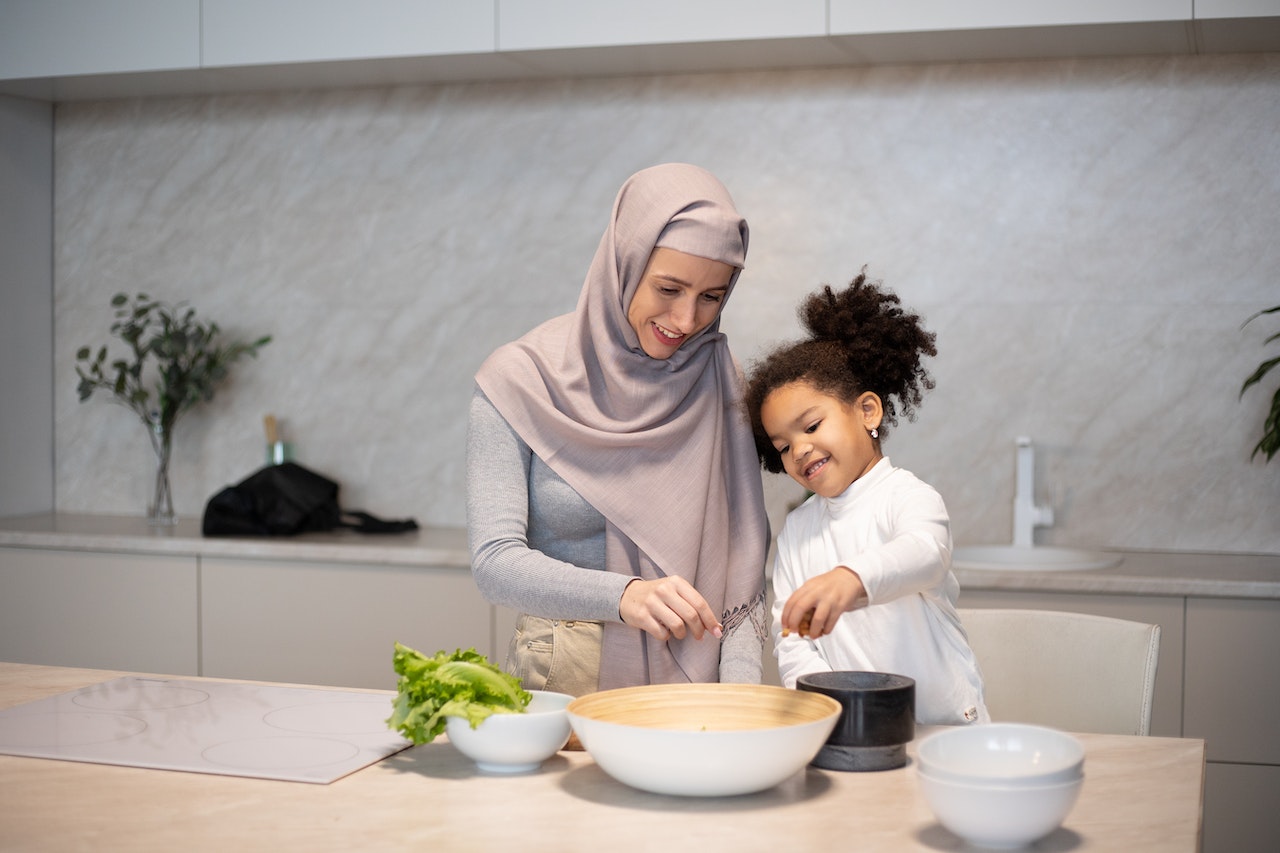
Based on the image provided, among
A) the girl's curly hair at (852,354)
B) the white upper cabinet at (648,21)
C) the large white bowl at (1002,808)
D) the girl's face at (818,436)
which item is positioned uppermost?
the white upper cabinet at (648,21)

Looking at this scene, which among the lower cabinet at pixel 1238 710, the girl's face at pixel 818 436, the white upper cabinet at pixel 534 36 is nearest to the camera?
the girl's face at pixel 818 436

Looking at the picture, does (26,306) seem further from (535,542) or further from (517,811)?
(517,811)

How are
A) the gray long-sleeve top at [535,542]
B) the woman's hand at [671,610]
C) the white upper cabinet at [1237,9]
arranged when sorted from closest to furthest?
1. the woman's hand at [671,610]
2. the gray long-sleeve top at [535,542]
3. the white upper cabinet at [1237,9]

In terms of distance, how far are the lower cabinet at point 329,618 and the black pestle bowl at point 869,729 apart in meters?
1.61

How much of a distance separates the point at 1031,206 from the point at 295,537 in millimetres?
1905

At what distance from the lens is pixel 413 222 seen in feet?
11.1

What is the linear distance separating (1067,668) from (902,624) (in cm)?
36

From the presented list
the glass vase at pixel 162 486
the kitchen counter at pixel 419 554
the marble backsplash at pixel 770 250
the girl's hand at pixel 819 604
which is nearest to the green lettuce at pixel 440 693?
the girl's hand at pixel 819 604

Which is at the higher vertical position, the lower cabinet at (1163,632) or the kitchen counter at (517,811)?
the kitchen counter at (517,811)

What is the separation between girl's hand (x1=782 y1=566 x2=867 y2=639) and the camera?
4.19ft

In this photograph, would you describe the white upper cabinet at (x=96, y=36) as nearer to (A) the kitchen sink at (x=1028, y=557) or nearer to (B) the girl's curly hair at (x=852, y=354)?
(B) the girl's curly hair at (x=852, y=354)

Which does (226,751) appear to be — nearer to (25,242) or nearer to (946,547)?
(946,547)

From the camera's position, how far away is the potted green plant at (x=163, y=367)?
11.2 feet

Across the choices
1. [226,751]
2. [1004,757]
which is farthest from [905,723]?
[226,751]
